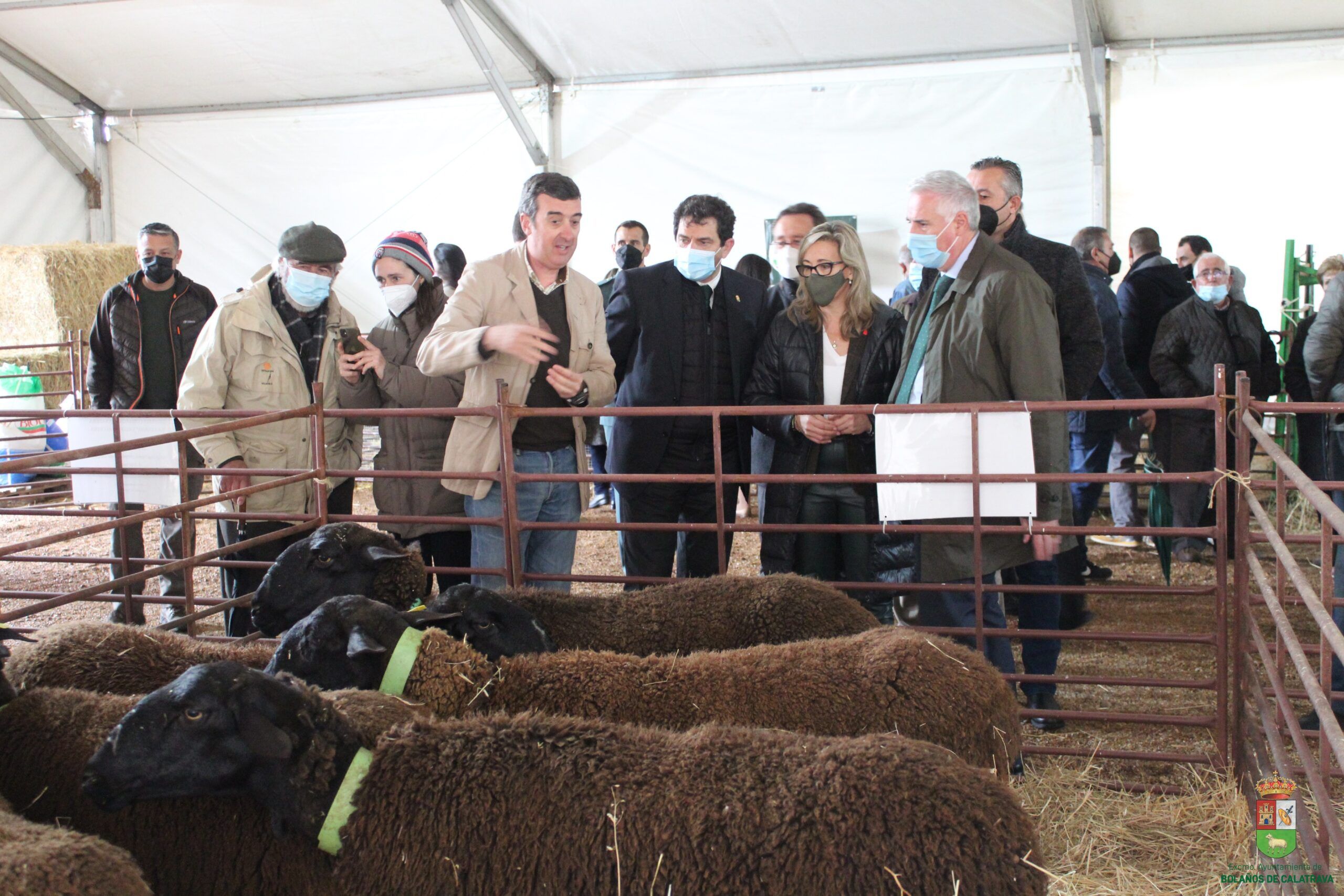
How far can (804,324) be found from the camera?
152 inches

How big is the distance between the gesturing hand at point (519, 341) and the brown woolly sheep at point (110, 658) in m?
1.18

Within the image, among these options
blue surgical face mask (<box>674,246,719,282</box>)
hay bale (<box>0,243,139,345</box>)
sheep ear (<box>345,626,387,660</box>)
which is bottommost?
sheep ear (<box>345,626,387,660</box>)

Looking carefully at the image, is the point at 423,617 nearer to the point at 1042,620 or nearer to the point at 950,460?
the point at 950,460

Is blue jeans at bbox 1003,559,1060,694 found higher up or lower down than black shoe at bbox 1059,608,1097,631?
higher up

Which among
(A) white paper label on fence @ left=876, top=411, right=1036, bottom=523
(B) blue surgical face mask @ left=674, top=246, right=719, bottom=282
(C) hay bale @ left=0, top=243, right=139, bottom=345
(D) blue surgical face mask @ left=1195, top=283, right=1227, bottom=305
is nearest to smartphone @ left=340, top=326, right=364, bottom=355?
(B) blue surgical face mask @ left=674, top=246, right=719, bottom=282

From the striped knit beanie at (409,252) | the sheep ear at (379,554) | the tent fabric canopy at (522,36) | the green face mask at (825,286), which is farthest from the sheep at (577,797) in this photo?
the tent fabric canopy at (522,36)

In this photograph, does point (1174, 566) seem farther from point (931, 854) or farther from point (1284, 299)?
point (931, 854)

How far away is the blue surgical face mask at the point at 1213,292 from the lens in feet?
19.8

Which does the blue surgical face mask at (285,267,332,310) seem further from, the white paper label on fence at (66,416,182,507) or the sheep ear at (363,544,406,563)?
the sheep ear at (363,544,406,563)

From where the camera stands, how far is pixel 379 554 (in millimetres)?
3215

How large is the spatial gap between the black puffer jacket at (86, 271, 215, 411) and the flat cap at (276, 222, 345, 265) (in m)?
1.36

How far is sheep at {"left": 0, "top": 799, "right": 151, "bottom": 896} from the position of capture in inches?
68.2

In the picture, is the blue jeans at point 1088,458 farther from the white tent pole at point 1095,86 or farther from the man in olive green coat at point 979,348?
the white tent pole at point 1095,86

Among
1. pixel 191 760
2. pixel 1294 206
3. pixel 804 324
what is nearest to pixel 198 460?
pixel 804 324
